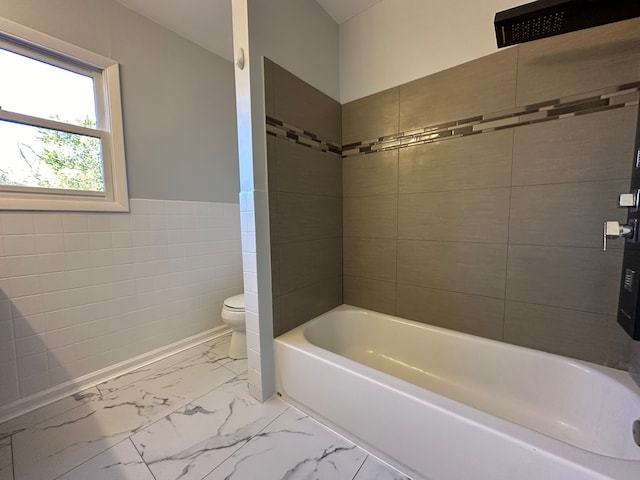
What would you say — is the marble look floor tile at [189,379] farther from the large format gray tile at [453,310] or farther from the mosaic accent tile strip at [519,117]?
the mosaic accent tile strip at [519,117]

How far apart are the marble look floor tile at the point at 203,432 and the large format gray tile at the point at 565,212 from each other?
5.42ft

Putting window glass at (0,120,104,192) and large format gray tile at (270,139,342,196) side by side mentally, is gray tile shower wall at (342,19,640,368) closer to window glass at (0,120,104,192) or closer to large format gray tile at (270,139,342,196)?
large format gray tile at (270,139,342,196)

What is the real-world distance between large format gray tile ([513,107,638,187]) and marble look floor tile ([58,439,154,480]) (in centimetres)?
224

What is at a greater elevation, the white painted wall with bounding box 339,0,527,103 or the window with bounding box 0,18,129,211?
the white painted wall with bounding box 339,0,527,103

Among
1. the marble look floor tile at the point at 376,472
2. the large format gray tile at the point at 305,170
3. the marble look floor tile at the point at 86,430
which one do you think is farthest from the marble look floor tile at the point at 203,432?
the large format gray tile at the point at 305,170

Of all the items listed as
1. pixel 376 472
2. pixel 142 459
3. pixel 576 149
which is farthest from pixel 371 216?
pixel 142 459

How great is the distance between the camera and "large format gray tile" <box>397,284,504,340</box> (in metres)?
1.47

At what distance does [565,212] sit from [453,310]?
765 mm

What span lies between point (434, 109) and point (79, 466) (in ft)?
8.34

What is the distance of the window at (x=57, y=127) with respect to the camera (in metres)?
1.39

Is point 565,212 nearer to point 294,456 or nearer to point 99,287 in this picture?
point 294,456

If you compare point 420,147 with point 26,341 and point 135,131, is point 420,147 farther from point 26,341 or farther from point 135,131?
point 26,341

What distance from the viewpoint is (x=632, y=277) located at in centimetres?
101

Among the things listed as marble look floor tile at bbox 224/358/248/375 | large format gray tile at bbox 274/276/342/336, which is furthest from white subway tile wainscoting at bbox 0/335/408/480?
large format gray tile at bbox 274/276/342/336
